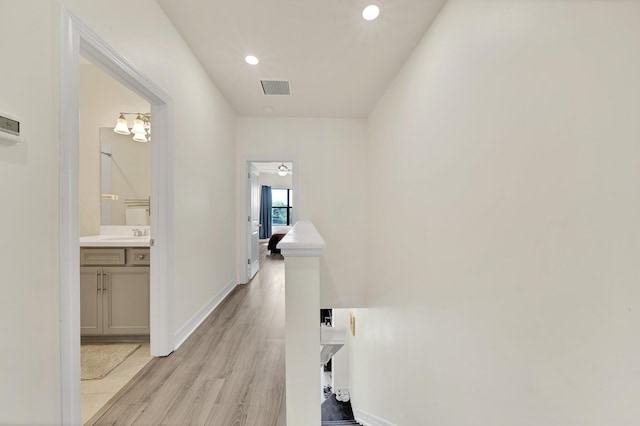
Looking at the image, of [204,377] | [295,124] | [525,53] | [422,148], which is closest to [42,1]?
[525,53]

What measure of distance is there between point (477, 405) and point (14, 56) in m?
2.53

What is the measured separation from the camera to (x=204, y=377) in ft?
5.32

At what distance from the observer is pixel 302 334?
936 mm

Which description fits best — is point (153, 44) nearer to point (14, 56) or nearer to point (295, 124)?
point (14, 56)

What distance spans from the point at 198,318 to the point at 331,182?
2.65m

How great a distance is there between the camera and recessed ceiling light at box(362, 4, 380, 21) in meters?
1.74

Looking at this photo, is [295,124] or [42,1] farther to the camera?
[295,124]

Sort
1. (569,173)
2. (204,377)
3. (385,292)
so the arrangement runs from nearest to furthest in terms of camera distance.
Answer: (569,173) < (204,377) < (385,292)

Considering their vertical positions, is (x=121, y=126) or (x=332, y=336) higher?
(x=121, y=126)

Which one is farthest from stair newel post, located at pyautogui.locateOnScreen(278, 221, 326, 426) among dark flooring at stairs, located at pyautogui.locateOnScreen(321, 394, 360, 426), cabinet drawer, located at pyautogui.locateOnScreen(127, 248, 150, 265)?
dark flooring at stairs, located at pyautogui.locateOnScreen(321, 394, 360, 426)

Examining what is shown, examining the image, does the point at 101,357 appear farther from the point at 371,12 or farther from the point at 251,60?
the point at 371,12

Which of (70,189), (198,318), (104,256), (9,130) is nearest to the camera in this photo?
(9,130)

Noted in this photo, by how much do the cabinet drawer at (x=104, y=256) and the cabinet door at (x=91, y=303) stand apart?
6 centimetres

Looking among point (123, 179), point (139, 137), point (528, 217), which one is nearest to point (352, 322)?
point (528, 217)
